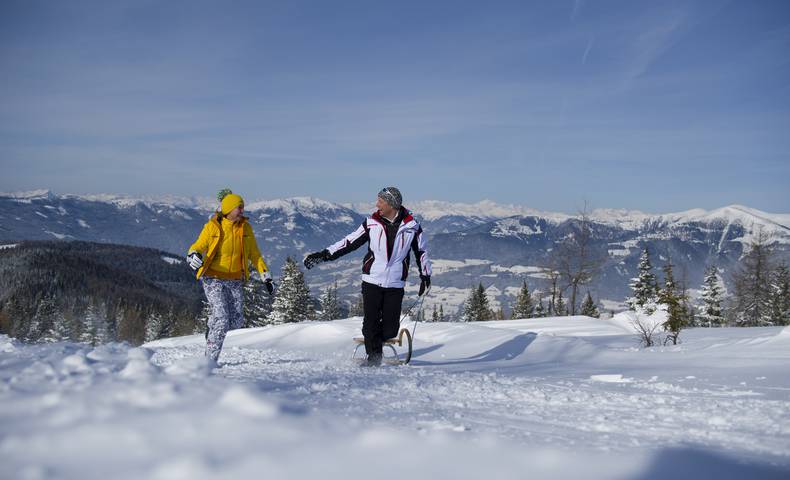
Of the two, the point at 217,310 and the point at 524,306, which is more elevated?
the point at 217,310

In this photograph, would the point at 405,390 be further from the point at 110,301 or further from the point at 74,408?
the point at 110,301

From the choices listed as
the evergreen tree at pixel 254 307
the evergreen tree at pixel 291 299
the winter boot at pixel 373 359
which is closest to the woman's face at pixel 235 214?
the winter boot at pixel 373 359

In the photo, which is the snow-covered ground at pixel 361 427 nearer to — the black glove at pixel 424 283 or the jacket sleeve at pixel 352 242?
the jacket sleeve at pixel 352 242

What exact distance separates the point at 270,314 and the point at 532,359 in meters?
33.1

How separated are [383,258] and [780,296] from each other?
4258cm

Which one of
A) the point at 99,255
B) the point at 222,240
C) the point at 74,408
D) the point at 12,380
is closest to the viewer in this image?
the point at 74,408

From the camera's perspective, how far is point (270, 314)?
129ft

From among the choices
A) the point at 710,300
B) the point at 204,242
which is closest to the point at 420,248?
the point at 204,242

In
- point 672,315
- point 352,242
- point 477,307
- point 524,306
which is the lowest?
point 477,307

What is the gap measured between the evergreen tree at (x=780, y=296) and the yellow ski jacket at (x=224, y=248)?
39976 millimetres

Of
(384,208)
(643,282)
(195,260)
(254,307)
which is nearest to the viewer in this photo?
(195,260)

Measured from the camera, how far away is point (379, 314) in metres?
→ 6.85

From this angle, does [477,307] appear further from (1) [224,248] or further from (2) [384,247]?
(1) [224,248]

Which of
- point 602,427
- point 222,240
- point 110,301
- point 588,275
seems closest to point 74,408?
point 602,427
